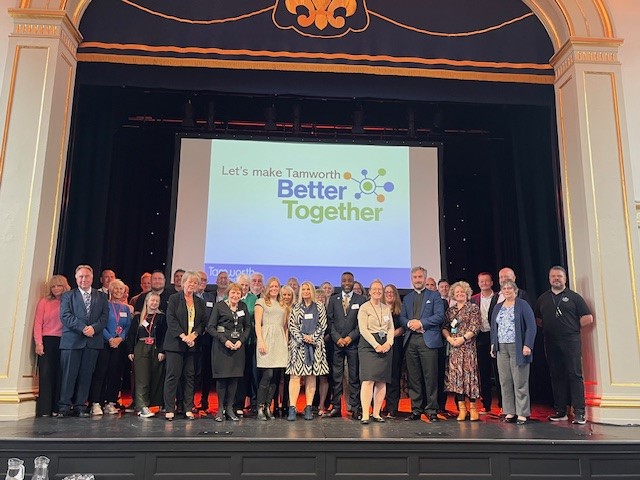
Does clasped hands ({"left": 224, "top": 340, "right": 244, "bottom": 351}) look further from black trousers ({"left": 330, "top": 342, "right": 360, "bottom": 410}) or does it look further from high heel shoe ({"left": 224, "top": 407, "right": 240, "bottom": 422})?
black trousers ({"left": 330, "top": 342, "right": 360, "bottom": 410})

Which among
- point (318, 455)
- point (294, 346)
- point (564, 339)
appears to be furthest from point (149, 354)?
point (564, 339)

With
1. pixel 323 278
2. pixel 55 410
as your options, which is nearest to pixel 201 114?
pixel 323 278

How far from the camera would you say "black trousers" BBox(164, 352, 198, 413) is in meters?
4.61

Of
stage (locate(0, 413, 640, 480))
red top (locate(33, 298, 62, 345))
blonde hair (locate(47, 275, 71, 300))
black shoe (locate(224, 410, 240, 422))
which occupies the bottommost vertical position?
stage (locate(0, 413, 640, 480))

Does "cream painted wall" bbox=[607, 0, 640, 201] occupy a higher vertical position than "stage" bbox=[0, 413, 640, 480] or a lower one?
higher

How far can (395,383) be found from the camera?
17.0ft

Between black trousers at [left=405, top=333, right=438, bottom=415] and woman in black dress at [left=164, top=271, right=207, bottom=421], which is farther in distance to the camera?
black trousers at [left=405, top=333, right=438, bottom=415]

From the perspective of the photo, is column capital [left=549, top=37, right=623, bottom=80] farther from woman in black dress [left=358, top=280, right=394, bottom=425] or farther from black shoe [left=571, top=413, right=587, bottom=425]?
black shoe [left=571, top=413, right=587, bottom=425]

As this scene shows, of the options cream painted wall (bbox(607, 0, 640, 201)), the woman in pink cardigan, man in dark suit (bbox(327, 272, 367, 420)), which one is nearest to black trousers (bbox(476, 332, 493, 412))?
man in dark suit (bbox(327, 272, 367, 420))

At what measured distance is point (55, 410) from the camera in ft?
15.9

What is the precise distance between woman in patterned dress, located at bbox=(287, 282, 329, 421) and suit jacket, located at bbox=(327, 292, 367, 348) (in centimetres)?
20

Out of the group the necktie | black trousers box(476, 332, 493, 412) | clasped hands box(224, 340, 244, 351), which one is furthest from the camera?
black trousers box(476, 332, 493, 412)

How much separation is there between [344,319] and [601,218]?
8.19ft

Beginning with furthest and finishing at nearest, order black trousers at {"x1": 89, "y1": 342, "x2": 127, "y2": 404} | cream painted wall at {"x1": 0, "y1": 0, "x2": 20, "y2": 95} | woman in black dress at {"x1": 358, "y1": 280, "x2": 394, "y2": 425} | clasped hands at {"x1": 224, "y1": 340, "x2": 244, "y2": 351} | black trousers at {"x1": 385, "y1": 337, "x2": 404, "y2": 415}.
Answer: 1. cream painted wall at {"x1": 0, "y1": 0, "x2": 20, "y2": 95}
2. black trousers at {"x1": 385, "y1": 337, "x2": 404, "y2": 415}
3. black trousers at {"x1": 89, "y1": 342, "x2": 127, "y2": 404}
4. woman in black dress at {"x1": 358, "y1": 280, "x2": 394, "y2": 425}
5. clasped hands at {"x1": 224, "y1": 340, "x2": 244, "y2": 351}
